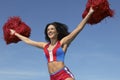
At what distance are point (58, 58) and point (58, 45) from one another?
40 cm

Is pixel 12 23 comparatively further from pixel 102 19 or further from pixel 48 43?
pixel 102 19

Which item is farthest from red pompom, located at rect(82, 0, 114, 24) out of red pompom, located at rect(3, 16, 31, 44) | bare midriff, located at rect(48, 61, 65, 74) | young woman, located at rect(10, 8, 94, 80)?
red pompom, located at rect(3, 16, 31, 44)

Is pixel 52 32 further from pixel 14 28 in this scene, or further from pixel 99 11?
pixel 14 28

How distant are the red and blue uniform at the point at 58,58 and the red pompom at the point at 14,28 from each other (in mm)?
2109

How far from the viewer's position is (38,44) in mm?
12266

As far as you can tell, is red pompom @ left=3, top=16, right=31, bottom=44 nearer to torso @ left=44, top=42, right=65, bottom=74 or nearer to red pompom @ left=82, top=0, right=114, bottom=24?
torso @ left=44, top=42, right=65, bottom=74

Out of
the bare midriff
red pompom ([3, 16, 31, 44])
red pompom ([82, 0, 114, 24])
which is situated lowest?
the bare midriff

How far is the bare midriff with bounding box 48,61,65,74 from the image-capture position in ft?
37.1

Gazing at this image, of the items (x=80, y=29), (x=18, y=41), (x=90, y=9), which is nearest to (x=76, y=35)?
(x=80, y=29)

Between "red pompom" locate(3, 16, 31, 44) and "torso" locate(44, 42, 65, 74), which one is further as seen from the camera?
"red pompom" locate(3, 16, 31, 44)

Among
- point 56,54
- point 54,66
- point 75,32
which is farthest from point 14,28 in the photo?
point 75,32

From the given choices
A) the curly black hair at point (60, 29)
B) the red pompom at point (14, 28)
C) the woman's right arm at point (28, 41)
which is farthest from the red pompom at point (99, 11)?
the red pompom at point (14, 28)

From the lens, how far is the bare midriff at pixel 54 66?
11.3 m

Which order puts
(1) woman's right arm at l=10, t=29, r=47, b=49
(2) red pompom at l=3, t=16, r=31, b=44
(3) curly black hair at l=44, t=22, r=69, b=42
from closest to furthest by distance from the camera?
(3) curly black hair at l=44, t=22, r=69, b=42 → (1) woman's right arm at l=10, t=29, r=47, b=49 → (2) red pompom at l=3, t=16, r=31, b=44
